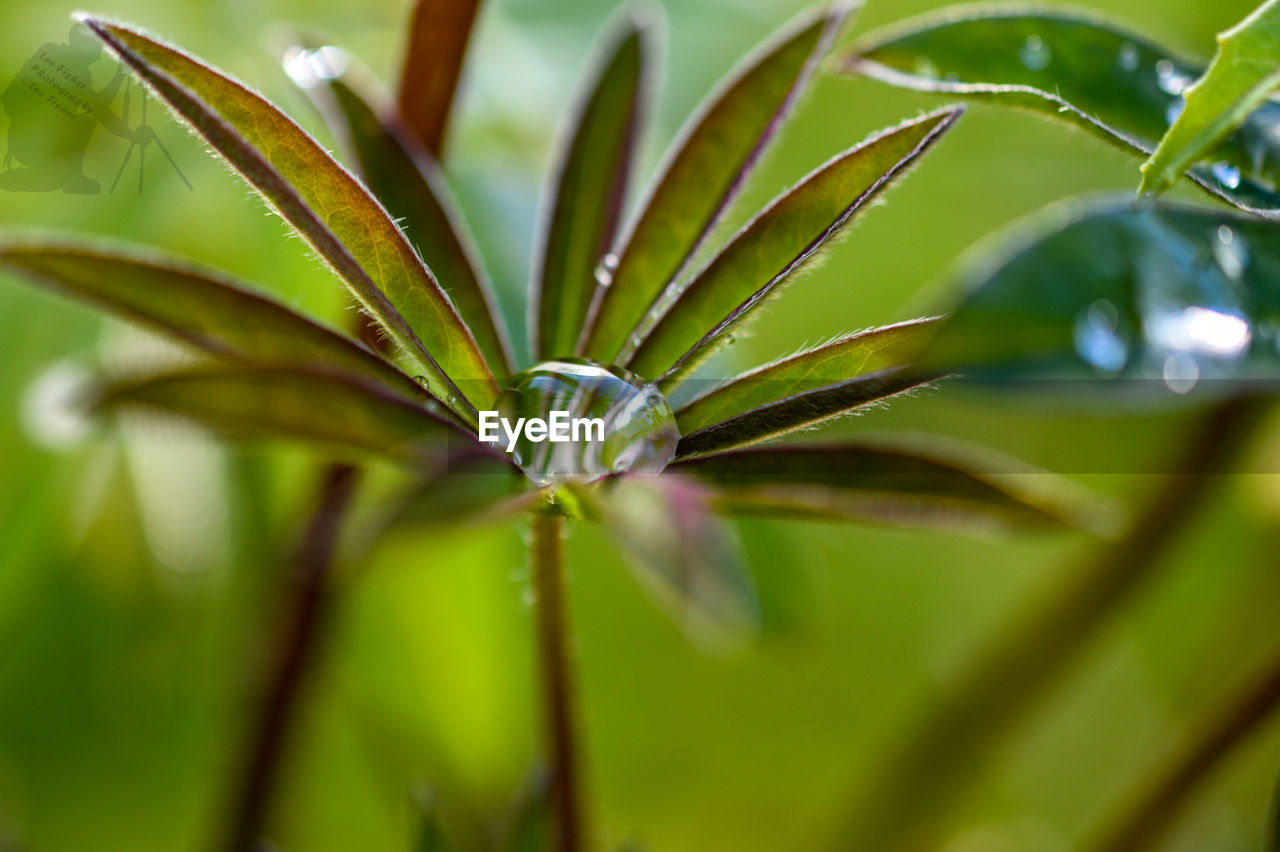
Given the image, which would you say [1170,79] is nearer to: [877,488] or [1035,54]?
[1035,54]

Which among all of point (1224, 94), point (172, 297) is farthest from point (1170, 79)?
point (172, 297)

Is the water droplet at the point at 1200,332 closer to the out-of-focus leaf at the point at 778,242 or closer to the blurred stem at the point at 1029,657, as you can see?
the out-of-focus leaf at the point at 778,242

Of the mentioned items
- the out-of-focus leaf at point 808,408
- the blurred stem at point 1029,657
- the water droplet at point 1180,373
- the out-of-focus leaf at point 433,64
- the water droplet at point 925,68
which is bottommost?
the blurred stem at point 1029,657

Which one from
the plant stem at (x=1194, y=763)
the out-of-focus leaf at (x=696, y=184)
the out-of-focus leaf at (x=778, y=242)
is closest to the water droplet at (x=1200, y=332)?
the out-of-focus leaf at (x=778, y=242)

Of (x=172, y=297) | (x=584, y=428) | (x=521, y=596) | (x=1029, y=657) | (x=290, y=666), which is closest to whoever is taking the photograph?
(x=584, y=428)

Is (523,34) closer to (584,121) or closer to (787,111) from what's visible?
(584,121)

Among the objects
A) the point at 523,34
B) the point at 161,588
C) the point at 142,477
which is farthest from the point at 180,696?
the point at 523,34
